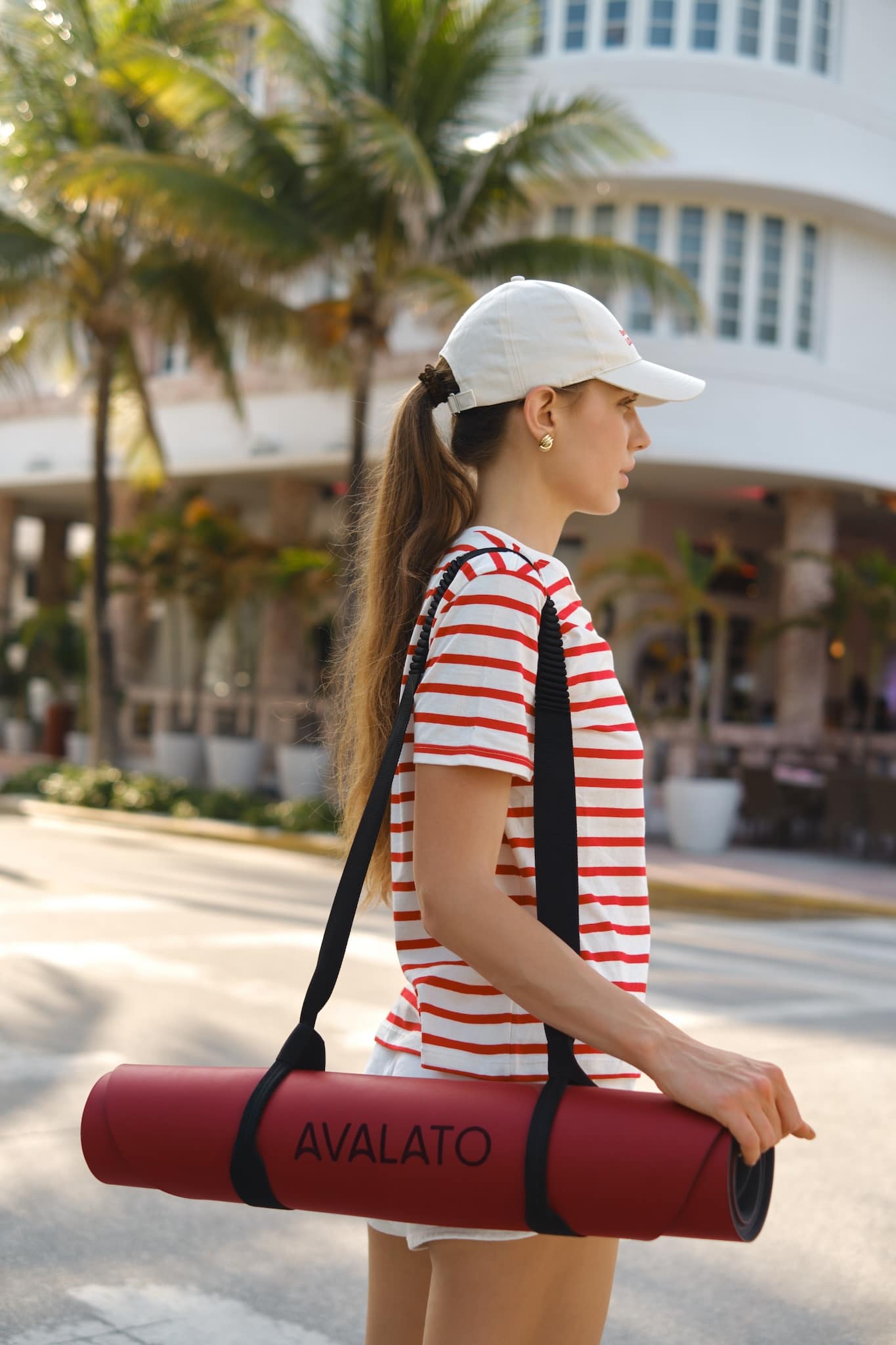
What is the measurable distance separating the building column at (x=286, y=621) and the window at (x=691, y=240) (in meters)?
6.40

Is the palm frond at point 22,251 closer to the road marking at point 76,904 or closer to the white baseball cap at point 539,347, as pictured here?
the road marking at point 76,904

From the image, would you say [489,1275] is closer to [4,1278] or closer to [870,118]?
[4,1278]

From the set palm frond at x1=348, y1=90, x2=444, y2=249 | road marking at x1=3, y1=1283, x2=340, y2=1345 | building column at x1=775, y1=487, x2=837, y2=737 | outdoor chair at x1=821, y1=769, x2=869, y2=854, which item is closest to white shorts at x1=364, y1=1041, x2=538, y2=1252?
road marking at x1=3, y1=1283, x2=340, y2=1345

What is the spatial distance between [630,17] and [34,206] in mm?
7994

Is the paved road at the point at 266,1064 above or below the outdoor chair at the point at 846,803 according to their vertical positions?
below

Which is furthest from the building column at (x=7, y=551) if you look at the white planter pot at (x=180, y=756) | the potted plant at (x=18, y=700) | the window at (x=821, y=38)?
the window at (x=821, y=38)

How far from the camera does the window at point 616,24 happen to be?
19.8 m

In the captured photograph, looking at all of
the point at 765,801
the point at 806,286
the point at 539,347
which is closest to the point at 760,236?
the point at 806,286

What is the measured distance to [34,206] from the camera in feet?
58.6

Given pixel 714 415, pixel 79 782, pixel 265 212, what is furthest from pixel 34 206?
pixel 714 415

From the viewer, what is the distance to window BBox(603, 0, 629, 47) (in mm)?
19766

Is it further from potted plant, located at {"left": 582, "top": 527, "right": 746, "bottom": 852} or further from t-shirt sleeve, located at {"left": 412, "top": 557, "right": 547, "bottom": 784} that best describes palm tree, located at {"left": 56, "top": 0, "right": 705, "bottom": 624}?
t-shirt sleeve, located at {"left": 412, "top": 557, "right": 547, "bottom": 784}

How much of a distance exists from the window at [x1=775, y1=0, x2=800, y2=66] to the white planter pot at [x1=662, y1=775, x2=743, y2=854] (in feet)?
31.5

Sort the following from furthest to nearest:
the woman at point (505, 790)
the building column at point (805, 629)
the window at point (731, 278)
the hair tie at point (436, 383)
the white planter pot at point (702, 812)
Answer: the building column at point (805, 629) < the window at point (731, 278) < the white planter pot at point (702, 812) < the hair tie at point (436, 383) < the woman at point (505, 790)
